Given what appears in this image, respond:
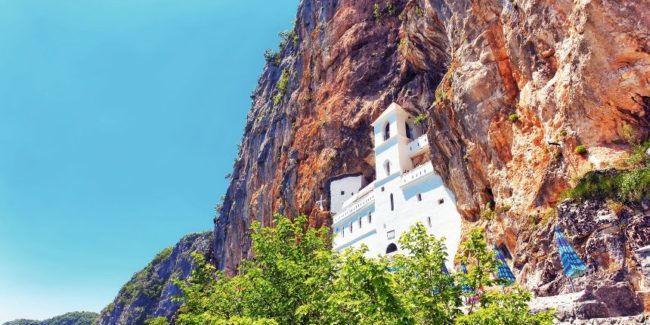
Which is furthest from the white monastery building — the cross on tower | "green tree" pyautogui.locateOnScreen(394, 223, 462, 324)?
"green tree" pyautogui.locateOnScreen(394, 223, 462, 324)

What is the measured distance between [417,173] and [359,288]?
90.3 ft

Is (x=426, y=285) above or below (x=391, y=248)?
below

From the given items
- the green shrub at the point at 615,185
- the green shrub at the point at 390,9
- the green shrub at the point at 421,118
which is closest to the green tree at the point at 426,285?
the green shrub at the point at 615,185

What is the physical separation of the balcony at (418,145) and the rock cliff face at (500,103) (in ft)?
12.6

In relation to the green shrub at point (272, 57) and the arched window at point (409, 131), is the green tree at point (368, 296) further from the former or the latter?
the green shrub at point (272, 57)

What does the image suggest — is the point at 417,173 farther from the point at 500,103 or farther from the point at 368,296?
the point at 368,296

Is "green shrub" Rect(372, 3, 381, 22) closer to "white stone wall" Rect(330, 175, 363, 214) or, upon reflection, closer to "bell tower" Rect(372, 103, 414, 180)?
"bell tower" Rect(372, 103, 414, 180)

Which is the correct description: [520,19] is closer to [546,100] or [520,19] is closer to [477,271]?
[546,100]

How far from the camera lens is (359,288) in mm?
8438

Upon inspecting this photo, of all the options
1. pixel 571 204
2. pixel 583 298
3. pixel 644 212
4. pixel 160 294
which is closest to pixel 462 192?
pixel 571 204

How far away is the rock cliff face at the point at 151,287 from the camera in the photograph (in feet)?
365

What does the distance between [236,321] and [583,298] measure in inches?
387

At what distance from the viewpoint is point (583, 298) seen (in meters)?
12.6

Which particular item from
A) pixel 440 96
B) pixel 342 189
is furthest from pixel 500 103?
pixel 342 189
